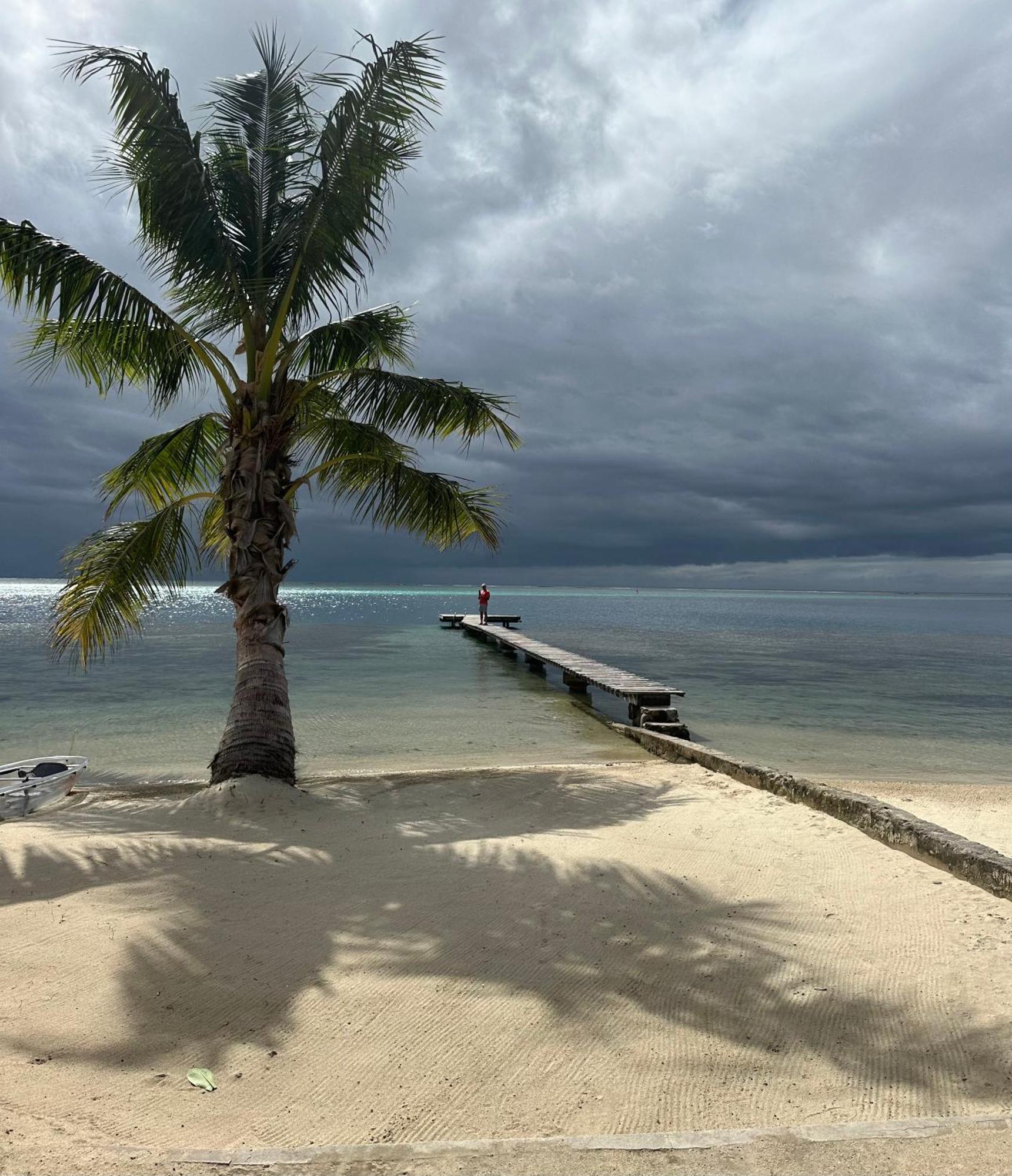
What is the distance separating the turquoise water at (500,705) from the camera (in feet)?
46.4

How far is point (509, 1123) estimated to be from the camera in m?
2.83

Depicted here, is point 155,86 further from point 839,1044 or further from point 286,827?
point 839,1044

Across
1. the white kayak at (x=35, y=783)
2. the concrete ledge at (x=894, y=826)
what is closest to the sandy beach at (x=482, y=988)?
the concrete ledge at (x=894, y=826)

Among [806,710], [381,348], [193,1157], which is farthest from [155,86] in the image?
[806,710]

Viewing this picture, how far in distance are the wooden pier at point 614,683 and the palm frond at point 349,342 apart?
29.6 feet

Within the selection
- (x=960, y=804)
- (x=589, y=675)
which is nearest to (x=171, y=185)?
(x=960, y=804)

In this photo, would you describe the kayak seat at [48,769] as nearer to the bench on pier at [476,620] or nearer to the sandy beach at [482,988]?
the sandy beach at [482,988]

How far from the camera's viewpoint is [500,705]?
68.8 feet

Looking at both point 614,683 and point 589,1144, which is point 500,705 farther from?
point 589,1144

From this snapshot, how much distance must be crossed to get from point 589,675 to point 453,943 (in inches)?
651

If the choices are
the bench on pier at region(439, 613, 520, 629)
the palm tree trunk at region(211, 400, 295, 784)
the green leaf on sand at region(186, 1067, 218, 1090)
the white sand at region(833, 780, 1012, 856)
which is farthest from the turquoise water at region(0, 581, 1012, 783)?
the green leaf on sand at region(186, 1067, 218, 1090)

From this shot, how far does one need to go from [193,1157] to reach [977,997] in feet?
11.3

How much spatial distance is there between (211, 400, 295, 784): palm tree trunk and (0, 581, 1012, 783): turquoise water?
4379mm

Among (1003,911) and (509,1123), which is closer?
(509,1123)
